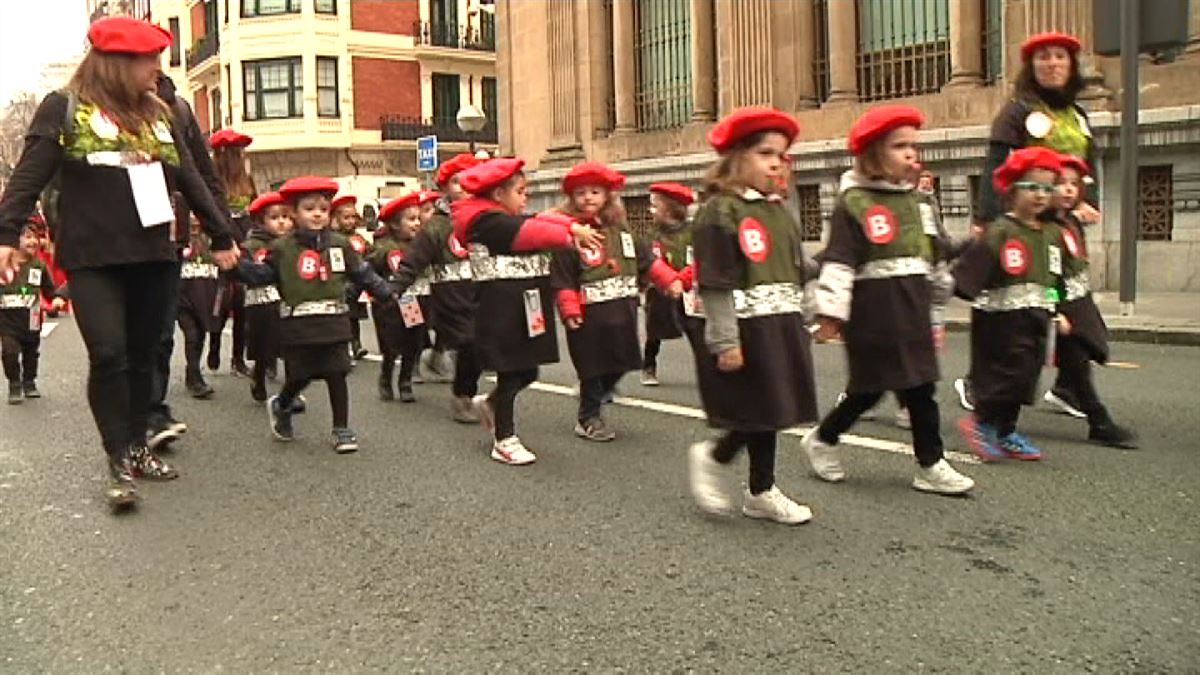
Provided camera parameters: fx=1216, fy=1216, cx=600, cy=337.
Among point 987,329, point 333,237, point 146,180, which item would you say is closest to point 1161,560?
point 987,329

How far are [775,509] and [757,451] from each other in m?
0.24

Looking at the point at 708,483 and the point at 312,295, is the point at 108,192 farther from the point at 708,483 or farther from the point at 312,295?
the point at 708,483

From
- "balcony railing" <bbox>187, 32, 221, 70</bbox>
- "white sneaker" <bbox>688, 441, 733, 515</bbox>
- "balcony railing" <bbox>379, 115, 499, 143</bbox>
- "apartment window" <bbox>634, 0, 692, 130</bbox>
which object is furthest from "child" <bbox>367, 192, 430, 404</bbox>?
"balcony railing" <bbox>187, 32, 221, 70</bbox>

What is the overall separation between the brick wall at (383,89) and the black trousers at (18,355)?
36607mm

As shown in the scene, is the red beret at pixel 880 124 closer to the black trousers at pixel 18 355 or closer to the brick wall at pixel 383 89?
the black trousers at pixel 18 355

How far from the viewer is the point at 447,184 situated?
8.91 m

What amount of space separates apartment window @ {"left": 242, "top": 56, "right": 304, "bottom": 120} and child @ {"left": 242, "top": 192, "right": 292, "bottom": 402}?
122ft

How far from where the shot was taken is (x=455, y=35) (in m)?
48.4

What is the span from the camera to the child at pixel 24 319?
9656 millimetres

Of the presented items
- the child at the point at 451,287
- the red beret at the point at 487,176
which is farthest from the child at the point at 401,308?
the red beret at the point at 487,176

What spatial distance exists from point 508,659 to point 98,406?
2.79 meters

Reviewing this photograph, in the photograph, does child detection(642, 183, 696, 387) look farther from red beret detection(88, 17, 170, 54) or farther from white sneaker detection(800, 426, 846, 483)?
red beret detection(88, 17, 170, 54)

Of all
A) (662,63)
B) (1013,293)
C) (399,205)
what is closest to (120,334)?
(1013,293)

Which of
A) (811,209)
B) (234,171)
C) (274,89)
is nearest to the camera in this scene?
(234,171)
